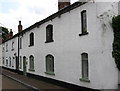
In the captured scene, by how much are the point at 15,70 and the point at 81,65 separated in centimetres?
1729

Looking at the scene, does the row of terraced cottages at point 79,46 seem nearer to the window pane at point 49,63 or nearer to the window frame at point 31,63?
the window pane at point 49,63

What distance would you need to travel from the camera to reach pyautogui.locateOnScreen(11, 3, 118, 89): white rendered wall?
9.21 meters

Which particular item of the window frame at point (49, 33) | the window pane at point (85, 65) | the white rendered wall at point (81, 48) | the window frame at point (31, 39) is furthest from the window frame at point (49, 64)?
the window frame at point (31, 39)

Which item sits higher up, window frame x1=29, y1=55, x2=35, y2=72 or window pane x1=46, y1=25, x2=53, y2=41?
window pane x1=46, y1=25, x2=53, y2=41

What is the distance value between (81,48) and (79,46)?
240 mm

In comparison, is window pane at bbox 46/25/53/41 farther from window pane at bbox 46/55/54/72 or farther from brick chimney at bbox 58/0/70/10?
brick chimney at bbox 58/0/70/10

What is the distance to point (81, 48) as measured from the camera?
34.9ft

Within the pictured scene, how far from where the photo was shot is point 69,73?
11828mm

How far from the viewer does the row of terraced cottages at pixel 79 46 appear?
9.27m

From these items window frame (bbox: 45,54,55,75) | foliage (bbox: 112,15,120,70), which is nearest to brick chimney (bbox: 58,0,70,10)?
window frame (bbox: 45,54,55,75)

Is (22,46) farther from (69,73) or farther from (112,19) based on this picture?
(112,19)

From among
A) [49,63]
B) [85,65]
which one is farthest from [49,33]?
[85,65]

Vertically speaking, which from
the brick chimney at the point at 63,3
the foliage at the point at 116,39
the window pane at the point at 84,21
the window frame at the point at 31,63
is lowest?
the window frame at the point at 31,63

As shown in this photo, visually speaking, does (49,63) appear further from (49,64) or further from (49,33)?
(49,33)
